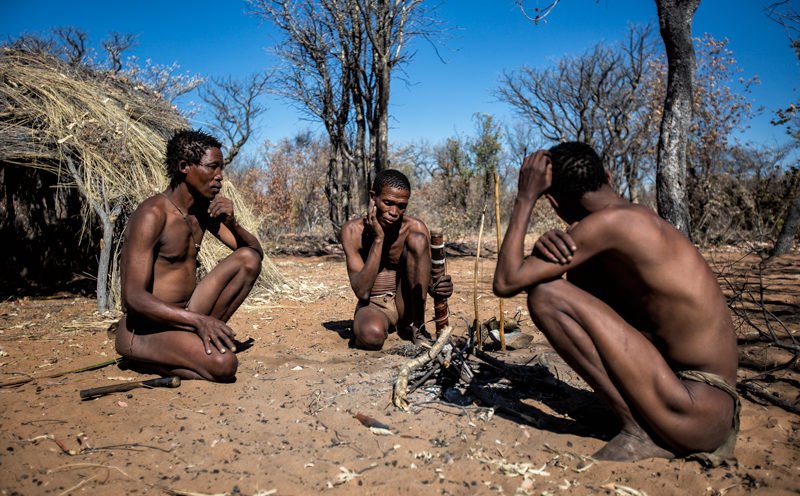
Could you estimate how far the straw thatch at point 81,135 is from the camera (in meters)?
4.90

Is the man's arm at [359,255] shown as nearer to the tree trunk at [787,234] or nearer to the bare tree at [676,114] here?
the bare tree at [676,114]

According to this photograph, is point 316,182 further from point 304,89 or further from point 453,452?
point 453,452

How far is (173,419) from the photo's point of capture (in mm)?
2451

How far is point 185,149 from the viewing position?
10.1ft

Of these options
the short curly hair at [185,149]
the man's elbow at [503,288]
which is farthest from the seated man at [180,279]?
the man's elbow at [503,288]

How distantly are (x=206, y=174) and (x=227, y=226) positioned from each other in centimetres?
49

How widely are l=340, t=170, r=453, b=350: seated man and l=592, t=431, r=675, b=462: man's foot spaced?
1619 millimetres

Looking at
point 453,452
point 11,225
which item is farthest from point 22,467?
point 11,225

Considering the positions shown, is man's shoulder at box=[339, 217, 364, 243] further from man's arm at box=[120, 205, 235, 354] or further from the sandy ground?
man's arm at box=[120, 205, 235, 354]

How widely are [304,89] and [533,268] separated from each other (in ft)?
39.0

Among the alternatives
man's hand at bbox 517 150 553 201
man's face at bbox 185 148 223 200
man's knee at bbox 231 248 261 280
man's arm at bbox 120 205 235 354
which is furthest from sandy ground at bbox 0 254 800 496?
man's face at bbox 185 148 223 200

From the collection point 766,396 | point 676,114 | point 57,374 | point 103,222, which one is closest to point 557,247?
point 766,396

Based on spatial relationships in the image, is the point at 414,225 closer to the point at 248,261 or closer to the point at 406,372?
the point at 248,261

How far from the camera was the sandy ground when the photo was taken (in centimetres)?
187
